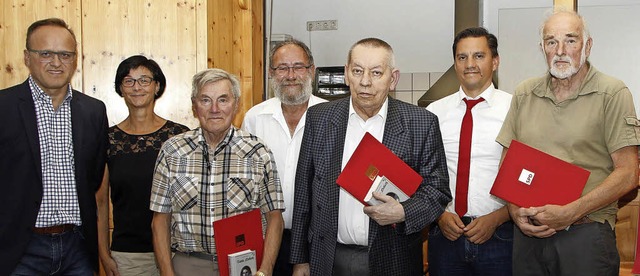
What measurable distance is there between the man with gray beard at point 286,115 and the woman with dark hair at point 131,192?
50 centimetres

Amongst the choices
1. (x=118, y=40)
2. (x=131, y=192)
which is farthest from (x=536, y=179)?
(x=118, y=40)

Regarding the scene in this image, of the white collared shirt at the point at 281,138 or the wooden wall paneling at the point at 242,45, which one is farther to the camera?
the wooden wall paneling at the point at 242,45

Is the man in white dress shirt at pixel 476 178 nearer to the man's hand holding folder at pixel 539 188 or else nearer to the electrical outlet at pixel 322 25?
the man's hand holding folder at pixel 539 188

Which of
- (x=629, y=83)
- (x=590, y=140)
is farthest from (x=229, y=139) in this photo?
(x=629, y=83)

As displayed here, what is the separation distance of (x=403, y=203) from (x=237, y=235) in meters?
0.69

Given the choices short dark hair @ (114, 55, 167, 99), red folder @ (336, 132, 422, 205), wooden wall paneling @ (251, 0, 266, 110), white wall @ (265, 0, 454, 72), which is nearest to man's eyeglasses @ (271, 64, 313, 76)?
short dark hair @ (114, 55, 167, 99)

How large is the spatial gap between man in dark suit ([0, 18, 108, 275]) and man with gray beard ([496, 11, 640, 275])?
75.0 inches

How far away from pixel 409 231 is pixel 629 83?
4.08 meters

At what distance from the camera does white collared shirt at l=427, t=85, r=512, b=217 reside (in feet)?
8.71

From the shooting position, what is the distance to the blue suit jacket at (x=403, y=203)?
228cm

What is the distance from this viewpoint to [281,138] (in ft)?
9.73

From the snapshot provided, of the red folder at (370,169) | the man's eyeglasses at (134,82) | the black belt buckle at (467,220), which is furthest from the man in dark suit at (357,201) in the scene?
the man's eyeglasses at (134,82)

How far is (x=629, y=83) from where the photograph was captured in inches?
207

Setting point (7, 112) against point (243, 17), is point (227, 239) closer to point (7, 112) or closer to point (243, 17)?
point (7, 112)
